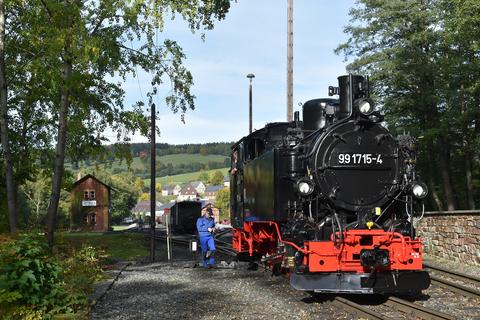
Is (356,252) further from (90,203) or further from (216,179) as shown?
(216,179)

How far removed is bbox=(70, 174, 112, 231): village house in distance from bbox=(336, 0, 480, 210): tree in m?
38.2

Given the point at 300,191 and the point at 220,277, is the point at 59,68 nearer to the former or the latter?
the point at 220,277

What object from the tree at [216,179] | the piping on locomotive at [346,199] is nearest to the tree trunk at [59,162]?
the piping on locomotive at [346,199]

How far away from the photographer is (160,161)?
16750 centimetres

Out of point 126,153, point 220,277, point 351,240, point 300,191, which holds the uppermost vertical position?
point 126,153

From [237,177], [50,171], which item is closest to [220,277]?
[237,177]

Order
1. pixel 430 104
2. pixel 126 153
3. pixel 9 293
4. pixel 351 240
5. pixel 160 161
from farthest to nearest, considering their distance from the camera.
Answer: pixel 160 161 < pixel 430 104 < pixel 126 153 < pixel 351 240 < pixel 9 293

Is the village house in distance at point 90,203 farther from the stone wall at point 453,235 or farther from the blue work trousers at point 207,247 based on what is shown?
the stone wall at point 453,235

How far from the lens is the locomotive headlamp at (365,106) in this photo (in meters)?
8.70

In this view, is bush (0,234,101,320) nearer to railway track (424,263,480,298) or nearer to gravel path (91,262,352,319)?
gravel path (91,262,352,319)

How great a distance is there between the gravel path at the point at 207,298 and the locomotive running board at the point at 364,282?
1.06ft

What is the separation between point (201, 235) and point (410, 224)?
5970mm

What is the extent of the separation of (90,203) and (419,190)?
53435 mm

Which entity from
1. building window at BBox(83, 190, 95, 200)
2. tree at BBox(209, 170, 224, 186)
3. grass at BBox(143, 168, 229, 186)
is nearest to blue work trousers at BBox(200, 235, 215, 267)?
building window at BBox(83, 190, 95, 200)
